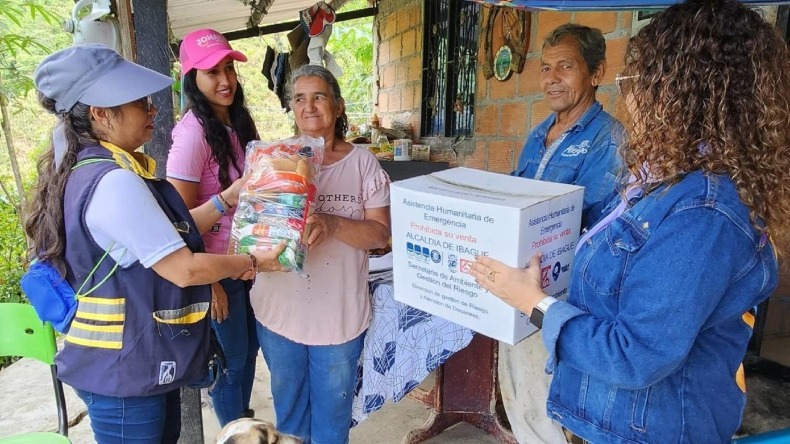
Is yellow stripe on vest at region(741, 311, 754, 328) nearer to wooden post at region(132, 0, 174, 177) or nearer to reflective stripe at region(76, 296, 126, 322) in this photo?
reflective stripe at region(76, 296, 126, 322)


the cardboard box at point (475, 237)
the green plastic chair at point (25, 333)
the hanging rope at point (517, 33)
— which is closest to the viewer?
the cardboard box at point (475, 237)

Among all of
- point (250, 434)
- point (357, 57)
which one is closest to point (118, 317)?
point (250, 434)

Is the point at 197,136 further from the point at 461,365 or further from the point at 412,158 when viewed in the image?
the point at 412,158

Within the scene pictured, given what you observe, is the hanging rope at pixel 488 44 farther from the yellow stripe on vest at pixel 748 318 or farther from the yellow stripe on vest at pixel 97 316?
the yellow stripe on vest at pixel 97 316

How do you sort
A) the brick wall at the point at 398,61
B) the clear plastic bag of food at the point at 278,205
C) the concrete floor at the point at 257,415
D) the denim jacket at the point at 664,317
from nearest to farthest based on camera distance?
the denim jacket at the point at 664,317 < the clear plastic bag of food at the point at 278,205 < the concrete floor at the point at 257,415 < the brick wall at the point at 398,61

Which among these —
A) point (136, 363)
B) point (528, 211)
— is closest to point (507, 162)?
point (528, 211)

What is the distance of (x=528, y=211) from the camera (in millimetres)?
1139

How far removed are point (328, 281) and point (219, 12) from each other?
414 cm

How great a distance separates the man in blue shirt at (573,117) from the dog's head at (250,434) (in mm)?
1254

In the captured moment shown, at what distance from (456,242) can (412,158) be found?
377 cm

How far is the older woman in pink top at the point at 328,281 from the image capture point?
A: 186 centimetres

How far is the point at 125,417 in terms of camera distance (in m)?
1.47

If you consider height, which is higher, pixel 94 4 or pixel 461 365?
pixel 94 4

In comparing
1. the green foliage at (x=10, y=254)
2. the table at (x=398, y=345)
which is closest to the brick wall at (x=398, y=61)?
the table at (x=398, y=345)
